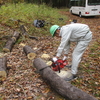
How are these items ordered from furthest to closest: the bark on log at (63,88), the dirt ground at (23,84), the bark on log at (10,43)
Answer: the bark on log at (10,43), the dirt ground at (23,84), the bark on log at (63,88)

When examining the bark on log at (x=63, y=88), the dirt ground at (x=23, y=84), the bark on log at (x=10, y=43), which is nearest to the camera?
the bark on log at (x=63, y=88)

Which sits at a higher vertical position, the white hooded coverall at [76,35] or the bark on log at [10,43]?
the white hooded coverall at [76,35]

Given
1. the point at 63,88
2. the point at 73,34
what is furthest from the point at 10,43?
the point at 63,88

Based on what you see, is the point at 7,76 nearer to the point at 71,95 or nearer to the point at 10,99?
the point at 10,99

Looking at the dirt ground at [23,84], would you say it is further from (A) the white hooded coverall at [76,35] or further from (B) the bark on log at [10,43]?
(A) the white hooded coverall at [76,35]

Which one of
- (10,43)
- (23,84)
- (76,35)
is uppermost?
(76,35)

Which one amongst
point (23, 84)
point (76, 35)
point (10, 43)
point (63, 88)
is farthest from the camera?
point (10, 43)

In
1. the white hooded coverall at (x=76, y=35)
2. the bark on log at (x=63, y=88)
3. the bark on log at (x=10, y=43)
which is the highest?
the white hooded coverall at (x=76, y=35)

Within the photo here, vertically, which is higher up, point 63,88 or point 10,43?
point 10,43

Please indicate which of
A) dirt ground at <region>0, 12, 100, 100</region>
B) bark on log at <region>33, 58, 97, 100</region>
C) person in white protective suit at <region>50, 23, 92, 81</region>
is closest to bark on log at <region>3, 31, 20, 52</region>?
dirt ground at <region>0, 12, 100, 100</region>

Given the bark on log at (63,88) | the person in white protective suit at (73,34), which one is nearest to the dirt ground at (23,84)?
the bark on log at (63,88)

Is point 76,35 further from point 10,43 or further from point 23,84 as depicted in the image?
point 10,43

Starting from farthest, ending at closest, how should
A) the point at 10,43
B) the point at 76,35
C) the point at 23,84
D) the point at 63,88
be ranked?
the point at 10,43, the point at 23,84, the point at 76,35, the point at 63,88

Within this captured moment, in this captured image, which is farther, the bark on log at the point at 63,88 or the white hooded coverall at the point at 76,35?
the white hooded coverall at the point at 76,35
